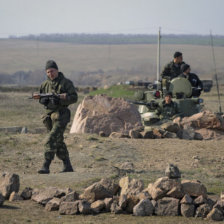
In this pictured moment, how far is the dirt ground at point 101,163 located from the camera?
721 centimetres

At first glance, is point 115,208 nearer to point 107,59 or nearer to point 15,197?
point 15,197

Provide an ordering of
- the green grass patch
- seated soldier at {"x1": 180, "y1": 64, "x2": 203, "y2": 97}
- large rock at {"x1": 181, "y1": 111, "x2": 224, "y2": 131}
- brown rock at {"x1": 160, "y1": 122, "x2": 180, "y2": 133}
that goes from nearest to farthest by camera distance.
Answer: brown rock at {"x1": 160, "y1": 122, "x2": 180, "y2": 133} → large rock at {"x1": 181, "y1": 111, "x2": 224, "y2": 131} → seated soldier at {"x1": 180, "y1": 64, "x2": 203, "y2": 97} → the green grass patch

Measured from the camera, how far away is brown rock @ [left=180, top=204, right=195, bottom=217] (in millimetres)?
7182

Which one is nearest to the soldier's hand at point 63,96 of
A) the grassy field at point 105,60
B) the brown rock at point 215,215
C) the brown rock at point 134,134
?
the brown rock at point 215,215

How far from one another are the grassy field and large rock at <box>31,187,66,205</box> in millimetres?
62129

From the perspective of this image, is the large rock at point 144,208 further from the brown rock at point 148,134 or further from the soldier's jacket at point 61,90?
the brown rock at point 148,134

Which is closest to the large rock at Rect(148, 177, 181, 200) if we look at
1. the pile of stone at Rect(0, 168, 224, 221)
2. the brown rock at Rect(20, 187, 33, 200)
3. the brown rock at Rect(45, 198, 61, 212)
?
the pile of stone at Rect(0, 168, 224, 221)

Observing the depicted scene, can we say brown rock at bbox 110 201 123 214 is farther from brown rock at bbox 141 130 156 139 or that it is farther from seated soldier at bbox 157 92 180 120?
seated soldier at bbox 157 92 180 120

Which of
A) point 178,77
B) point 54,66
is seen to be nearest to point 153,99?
point 178,77

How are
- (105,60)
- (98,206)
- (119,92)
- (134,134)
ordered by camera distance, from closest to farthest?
(98,206) < (134,134) < (119,92) < (105,60)

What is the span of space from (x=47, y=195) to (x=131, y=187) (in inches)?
37.0

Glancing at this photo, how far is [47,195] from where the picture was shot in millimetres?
7785

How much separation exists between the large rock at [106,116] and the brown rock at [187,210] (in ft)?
25.2

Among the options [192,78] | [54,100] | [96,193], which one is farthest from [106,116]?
[96,193]
